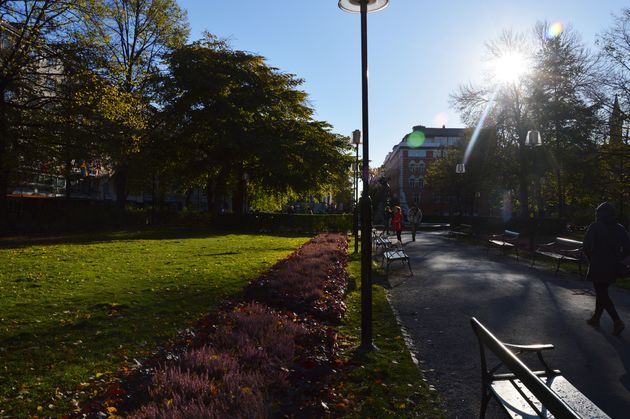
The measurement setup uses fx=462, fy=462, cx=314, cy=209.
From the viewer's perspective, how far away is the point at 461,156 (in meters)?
54.7

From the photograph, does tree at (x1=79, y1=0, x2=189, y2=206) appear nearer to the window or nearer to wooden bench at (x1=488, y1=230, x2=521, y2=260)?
wooden bench at (x1=488, y1=230, x2=521, y2=260)

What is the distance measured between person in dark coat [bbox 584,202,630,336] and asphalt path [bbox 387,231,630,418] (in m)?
0.56

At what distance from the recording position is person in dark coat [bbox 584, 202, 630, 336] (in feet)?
21.9

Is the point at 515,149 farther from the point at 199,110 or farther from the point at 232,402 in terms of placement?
the point at 232,402

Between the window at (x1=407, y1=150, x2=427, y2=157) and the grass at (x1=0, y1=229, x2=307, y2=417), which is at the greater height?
the window at (x1=407, y1=150, x2=427, y2=157)

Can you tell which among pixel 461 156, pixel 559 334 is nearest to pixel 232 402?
pixel 559 334

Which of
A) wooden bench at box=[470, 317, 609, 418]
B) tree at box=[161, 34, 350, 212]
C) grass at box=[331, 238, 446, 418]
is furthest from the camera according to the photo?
tree at box=[161, 34, 350, 212]

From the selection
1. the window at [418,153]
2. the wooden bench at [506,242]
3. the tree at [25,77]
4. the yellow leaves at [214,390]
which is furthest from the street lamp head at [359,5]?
the window at [418,153]

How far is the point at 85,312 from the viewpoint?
6898mm

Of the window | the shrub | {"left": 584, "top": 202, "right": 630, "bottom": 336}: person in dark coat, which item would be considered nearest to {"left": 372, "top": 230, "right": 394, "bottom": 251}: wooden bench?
the shrub

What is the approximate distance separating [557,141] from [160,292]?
1145 inches

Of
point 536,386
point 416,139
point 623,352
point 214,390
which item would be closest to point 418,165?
point 416,139

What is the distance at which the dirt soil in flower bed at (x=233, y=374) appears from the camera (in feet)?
10.4

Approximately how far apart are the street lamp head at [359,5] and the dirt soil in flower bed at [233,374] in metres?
3.99
